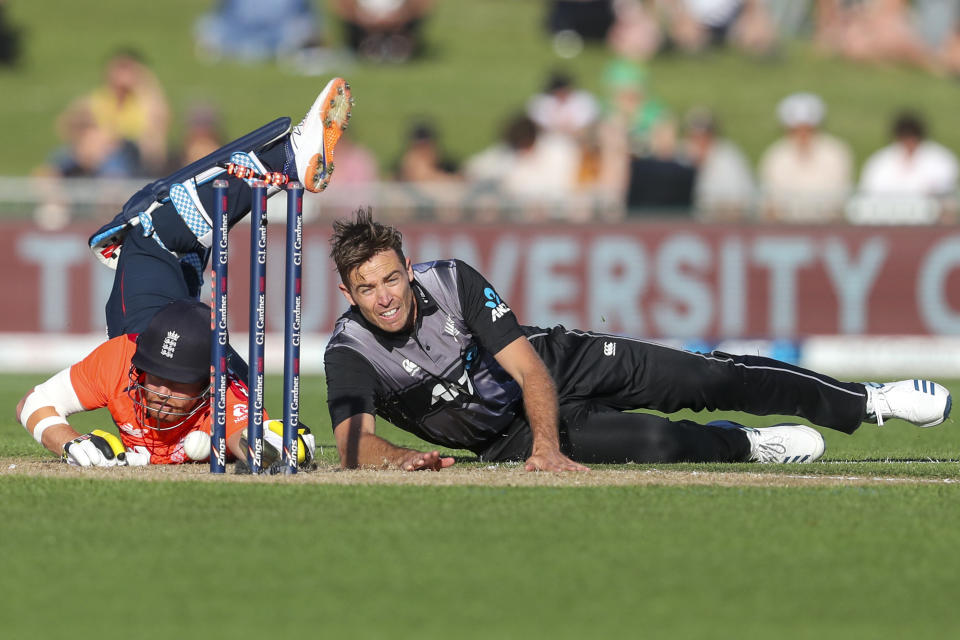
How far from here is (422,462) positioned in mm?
7625

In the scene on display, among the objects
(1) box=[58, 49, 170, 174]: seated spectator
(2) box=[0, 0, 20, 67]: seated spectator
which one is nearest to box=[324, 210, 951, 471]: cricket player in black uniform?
(1) box=[58, 49, 170, 174]: seated spectator

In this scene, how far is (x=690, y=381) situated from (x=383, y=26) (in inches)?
730

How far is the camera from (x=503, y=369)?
835 cm

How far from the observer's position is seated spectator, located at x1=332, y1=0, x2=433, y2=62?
82.7ft

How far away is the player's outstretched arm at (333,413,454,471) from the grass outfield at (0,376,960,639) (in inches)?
4.6

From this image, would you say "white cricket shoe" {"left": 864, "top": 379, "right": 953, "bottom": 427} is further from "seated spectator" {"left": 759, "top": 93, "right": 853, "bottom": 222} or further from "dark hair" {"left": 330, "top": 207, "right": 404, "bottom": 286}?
"seated spectator" {"left": 759, "top": 93, "right": 853, "bottom": 222}

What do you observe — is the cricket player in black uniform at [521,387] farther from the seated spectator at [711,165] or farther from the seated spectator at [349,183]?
the seated spectator at [711,165]

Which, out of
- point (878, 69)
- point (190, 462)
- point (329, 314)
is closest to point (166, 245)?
point (190, 462)

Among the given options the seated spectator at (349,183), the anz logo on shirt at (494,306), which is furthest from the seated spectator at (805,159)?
the anz logo on shirt at (494,306)

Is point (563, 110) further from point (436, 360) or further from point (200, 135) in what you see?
point (436, 360)

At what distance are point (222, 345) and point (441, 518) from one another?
1.50 m

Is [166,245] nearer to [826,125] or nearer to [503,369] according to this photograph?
[503,369]

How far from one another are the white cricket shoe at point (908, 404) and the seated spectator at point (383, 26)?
688 inches

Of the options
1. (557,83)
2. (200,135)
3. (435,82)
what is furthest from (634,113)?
(435,82)
